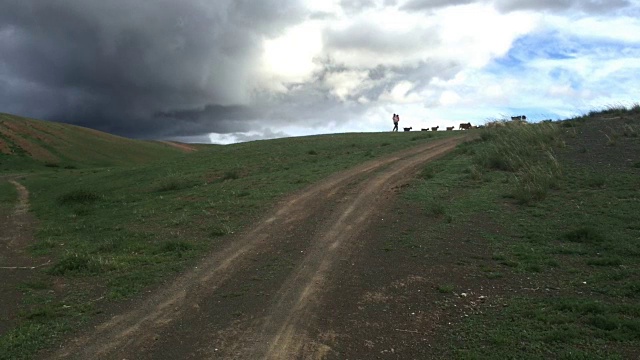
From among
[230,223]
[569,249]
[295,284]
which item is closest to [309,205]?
[230,223]

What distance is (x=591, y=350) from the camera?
227 inches

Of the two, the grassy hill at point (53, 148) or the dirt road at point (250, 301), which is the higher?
the grassy hill at point (53, 148)

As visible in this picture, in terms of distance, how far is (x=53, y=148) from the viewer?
6312cm

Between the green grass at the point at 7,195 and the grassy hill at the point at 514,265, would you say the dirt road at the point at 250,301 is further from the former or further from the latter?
the green grass at the point at 7,195

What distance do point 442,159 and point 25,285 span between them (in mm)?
18130

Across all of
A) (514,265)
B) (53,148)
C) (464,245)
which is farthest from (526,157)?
(53,148)

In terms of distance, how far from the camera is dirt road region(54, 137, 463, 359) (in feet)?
Result: 20.9

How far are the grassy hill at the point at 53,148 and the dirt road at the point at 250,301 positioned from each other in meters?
50.4

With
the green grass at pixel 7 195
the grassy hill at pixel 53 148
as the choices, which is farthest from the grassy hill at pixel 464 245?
the grassy hill at pixel 53 148

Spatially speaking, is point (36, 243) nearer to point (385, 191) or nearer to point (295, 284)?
point (295, 284)

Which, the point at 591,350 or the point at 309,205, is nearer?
the point at 591,350

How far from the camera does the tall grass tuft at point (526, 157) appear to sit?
1401 centimetres

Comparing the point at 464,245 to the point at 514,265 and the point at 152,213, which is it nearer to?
the point at 514,265

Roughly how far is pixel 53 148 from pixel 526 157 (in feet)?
209
